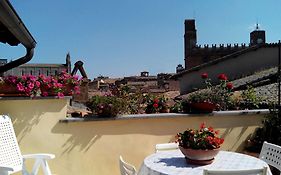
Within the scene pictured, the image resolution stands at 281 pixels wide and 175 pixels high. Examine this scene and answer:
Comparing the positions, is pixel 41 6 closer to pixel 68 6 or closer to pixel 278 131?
pixel 68 6

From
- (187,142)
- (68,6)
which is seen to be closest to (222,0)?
(68,6)

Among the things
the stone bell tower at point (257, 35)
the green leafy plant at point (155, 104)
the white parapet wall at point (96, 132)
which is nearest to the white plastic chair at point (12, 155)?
the white parapet wall at point (96, 132)

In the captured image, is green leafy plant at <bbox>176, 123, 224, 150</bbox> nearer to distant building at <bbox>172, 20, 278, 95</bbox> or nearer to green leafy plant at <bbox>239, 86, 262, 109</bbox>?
green leafy plant at <bbox>239, 86, 262, 109</bbox>

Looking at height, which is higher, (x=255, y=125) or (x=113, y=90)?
(x=113, y=90)

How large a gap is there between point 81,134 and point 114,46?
1080cm

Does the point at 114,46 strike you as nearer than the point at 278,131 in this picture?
No

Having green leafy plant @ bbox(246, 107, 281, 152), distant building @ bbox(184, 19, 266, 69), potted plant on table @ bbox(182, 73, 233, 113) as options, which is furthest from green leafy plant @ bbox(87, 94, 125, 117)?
distant building @ bbox(184, 19, 266, 69)

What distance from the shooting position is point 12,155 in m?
4.39

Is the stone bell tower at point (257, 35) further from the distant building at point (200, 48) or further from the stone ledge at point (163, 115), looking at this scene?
the stone ledge at point (163, 115)

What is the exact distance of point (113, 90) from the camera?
5.46 meters

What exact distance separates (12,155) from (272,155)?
3188mm

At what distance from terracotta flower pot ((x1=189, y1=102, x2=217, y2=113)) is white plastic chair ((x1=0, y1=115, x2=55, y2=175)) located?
2293mm

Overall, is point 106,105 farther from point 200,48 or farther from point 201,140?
point 200,48

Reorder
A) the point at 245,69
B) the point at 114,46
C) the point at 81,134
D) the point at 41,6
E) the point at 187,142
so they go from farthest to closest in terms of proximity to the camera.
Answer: the point at 245,69 < the point at 114,46 < the point at 41,6 < the point at 81,134 < the point at 187,142
